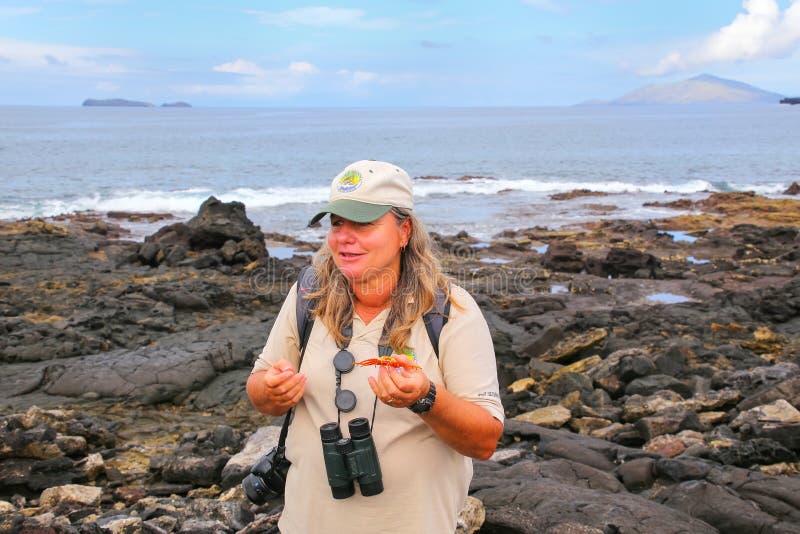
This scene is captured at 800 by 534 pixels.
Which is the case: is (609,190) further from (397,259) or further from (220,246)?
(397,259)

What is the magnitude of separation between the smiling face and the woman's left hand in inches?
18.6

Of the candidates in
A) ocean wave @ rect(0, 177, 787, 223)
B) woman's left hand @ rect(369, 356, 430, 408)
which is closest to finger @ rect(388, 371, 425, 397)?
woman's left hand @ rect(369, 356, 430, 408)

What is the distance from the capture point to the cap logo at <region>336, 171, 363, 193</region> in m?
2.53

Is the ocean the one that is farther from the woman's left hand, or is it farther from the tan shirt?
the woman's left hand

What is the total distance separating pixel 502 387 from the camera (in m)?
9.66

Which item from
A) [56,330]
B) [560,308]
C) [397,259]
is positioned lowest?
[560,308]

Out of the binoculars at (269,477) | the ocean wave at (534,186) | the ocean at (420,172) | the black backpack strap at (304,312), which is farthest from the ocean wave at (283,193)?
the black backpack strap at (304,312)

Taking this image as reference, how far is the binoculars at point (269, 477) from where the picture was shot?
8.99 feet

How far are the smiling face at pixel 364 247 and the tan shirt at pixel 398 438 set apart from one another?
19 centimetres

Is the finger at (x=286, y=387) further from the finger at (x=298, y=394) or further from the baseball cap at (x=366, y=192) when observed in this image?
the baseball cap at (x=366, y=192)

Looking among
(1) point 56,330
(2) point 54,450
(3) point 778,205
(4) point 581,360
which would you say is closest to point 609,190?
(3) point 778,205

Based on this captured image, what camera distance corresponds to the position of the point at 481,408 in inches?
93.4

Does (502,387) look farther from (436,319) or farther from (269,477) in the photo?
(436,319)

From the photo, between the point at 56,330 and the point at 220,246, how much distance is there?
832cm
